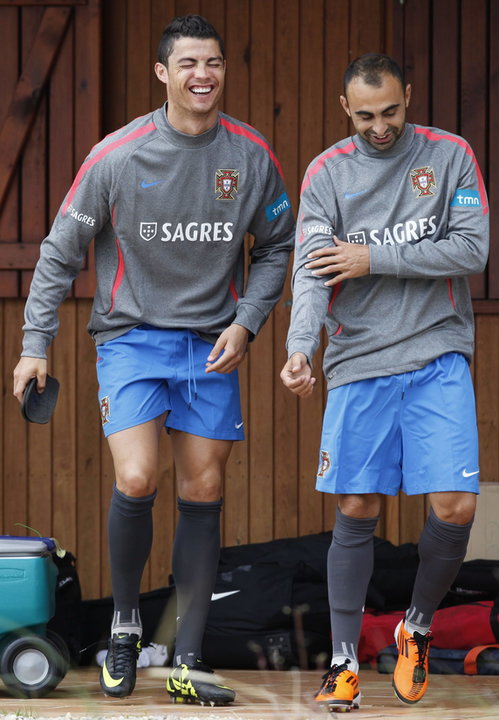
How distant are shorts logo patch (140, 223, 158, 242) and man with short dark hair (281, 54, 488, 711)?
0.45 meters

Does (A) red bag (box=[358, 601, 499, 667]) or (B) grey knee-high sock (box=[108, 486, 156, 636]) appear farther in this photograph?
(A) red bag (box=[358, 601, 499, 667])

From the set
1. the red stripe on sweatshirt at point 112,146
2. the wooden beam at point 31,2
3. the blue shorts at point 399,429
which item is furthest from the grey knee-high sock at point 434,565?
the wooden beam at point 31,2

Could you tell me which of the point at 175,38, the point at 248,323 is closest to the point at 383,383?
the point at 248,323

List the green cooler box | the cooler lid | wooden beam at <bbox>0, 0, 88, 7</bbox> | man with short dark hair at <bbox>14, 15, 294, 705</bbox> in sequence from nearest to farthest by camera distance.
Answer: man with short dark hair at <bbox>14, 15, 294, 705</bbox>, the green cooler box, the cooler lid, wooden beam at <bbox>0, 0, 88, 7</bbox>

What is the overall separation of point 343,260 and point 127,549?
1.09 meters

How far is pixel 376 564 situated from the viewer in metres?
4.82

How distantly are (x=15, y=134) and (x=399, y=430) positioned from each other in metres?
2.89

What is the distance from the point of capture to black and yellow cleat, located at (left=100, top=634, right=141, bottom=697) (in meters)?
3.31

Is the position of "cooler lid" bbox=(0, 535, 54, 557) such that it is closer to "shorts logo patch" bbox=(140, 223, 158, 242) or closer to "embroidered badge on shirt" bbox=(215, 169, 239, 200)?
"shorts logo patch" bbox=(140, 223, 158, 242)

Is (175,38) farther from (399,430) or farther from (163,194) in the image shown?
(399,430)

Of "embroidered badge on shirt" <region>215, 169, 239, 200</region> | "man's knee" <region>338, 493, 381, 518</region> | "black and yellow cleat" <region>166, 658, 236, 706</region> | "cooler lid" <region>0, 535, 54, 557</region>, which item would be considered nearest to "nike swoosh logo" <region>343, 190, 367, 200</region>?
"embroidered badge on shirt" <region>215, 169, 239, 200</region>

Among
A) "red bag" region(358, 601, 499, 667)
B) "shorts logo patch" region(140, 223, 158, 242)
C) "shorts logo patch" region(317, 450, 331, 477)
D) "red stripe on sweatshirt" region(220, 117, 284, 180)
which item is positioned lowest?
"red bag" region(358, 601, 499, 667)

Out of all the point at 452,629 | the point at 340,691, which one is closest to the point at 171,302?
the point at 340,691

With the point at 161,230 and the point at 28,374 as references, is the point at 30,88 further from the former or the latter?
the point at 28,374
